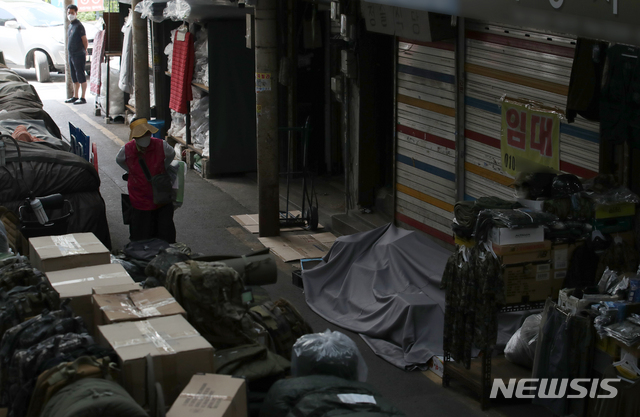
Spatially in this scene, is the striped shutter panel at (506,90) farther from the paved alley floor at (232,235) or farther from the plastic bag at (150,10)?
the plastic bag at (150,10)

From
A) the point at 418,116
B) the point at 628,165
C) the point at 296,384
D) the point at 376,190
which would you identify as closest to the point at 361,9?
the point at 418,116

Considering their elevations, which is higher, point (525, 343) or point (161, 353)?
point (161, 353)

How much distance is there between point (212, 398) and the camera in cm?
349

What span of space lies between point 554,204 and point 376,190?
4.69 m

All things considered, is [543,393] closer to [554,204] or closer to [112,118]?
[554,204]

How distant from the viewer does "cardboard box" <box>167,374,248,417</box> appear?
3.41 metres

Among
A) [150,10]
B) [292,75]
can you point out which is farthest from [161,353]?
[150,10]

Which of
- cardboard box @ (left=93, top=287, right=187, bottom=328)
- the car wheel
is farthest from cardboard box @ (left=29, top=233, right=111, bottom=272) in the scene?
the car wheel

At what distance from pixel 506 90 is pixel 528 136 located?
0.53 m

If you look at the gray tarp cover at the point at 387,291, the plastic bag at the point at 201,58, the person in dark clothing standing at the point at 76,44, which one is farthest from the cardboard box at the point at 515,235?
the person in dark clothing standing at the point at 76,44

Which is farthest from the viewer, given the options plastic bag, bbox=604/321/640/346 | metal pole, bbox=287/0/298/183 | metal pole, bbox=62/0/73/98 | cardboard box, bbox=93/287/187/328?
metal pole, bbox=62/0/73/98

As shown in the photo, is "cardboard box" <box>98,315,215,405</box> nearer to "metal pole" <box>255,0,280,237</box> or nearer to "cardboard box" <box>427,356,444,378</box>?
"cardboard box" <box>427,356,444,378</box>

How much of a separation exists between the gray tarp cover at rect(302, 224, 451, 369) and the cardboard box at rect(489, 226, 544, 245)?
4.77 ft

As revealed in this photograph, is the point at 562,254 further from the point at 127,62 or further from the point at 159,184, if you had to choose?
the point at 127,62
